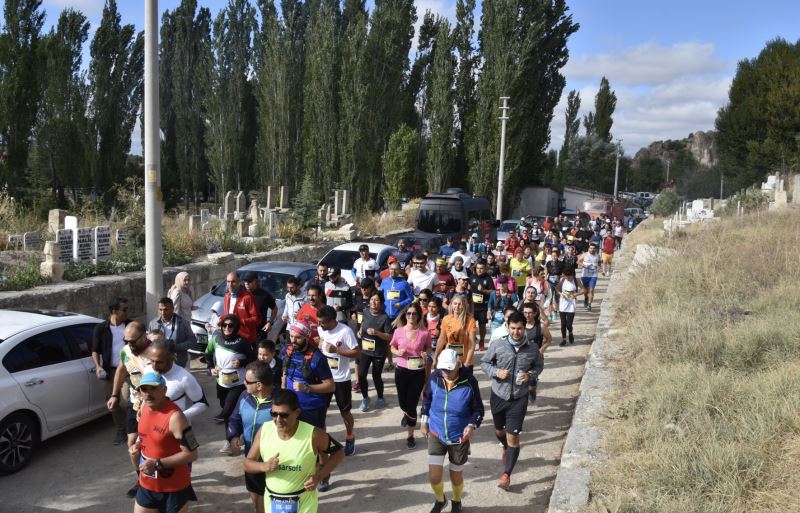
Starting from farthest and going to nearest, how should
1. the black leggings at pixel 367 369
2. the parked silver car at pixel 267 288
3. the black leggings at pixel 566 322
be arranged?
the black leggings at pixel 566 322 < the parked silver car at pixel 267 288 < the black leggings at pixel 367 369

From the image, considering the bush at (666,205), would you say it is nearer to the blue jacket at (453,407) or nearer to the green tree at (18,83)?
the green tree at (18,83)

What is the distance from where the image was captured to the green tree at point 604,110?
75188 millimetres

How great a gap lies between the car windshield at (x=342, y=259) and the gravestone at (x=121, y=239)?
3.96m

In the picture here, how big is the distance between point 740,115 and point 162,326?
51085 millimetres

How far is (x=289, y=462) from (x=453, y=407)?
1.76m

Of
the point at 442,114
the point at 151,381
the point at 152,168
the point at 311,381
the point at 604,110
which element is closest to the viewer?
the point at 151,381

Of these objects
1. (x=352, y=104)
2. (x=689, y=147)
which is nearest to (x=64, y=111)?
(x=352, y=104)

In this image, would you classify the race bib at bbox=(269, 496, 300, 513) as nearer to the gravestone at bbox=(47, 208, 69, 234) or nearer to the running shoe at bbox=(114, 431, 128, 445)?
the running shoe at bbox=(114, 431, 128, 445)

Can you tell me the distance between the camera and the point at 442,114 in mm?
39188

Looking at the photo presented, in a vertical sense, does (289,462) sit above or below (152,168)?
below

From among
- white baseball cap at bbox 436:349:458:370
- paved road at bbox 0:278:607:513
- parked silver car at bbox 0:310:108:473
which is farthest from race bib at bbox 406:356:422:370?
parked silver car at bbox 0:310:108:473

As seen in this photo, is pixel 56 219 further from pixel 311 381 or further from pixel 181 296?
pixel 311 381

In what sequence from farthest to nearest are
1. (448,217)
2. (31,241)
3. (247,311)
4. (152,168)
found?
(448,217)
(31,241)
(152,168)
(247,311)

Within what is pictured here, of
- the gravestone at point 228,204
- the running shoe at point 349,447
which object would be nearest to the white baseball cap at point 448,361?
the running shoe at point 349,447
